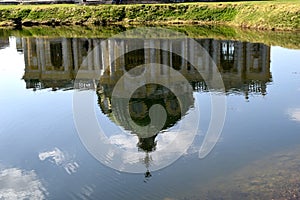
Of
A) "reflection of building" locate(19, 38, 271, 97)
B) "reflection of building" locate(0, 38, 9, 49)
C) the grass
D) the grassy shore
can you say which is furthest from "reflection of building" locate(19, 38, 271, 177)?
the grassy shore

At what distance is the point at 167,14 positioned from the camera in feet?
168

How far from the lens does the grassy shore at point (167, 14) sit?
42.5 m

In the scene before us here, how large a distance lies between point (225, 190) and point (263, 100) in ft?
31.4

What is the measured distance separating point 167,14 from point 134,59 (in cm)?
1835

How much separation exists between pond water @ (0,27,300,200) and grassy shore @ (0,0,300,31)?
1105 centimetres

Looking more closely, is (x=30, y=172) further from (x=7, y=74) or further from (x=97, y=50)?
(x=97, y=50)

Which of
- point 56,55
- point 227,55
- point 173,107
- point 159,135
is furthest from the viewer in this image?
point 56,55

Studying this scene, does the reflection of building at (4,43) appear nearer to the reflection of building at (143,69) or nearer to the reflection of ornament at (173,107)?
the reflection of building at (143,69)

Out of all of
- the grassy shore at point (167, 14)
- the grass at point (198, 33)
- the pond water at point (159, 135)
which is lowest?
the pond water at point (159, 135)

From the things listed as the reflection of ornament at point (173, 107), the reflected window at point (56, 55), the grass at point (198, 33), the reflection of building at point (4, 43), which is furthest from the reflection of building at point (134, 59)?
→ the reflection of ornament at point (173, 107)

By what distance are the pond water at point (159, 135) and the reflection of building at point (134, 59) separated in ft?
0.72

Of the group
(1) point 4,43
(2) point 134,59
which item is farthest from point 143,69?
(1) point 4,43

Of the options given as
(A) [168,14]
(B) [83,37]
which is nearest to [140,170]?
(B) [83,37]

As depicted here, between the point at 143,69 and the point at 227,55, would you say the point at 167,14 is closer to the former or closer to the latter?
the point at 227,55
